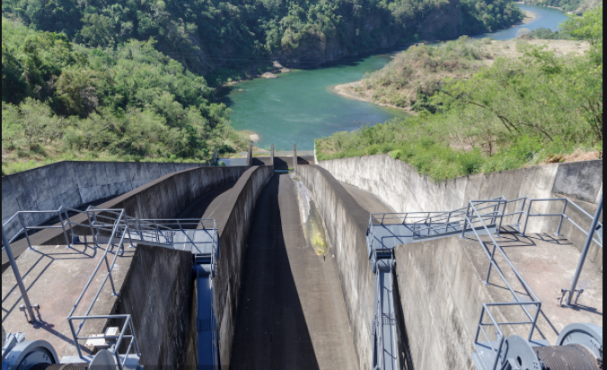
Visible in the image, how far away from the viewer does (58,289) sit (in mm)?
6621

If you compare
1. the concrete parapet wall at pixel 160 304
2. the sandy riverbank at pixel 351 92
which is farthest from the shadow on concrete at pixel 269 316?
the sandy riverbank at pixel 351 92

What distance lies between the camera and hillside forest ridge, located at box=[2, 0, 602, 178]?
1528 cm

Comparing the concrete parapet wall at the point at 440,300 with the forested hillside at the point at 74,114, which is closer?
the concrete parapet wall at the point at 440,300

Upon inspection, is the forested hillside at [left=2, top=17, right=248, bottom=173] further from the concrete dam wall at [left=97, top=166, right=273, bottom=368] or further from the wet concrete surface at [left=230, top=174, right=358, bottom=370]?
the wet concrete surface at [left=230, top=174, right=358, bottom=370]

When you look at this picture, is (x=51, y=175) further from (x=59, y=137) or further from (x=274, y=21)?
(x=274, y=21)

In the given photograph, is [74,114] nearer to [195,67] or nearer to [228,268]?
[228,268]

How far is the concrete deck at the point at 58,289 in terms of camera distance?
5832 millimetres

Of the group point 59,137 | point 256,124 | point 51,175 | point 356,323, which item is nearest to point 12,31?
point 59,137

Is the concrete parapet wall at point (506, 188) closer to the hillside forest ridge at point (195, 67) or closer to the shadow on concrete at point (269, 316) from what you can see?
the hillside forest ridge at point (195, 67)

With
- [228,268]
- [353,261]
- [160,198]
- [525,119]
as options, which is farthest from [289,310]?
[525,119]

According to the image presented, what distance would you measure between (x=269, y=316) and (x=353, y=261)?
13.8ft

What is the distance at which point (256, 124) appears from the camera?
60.5 meters

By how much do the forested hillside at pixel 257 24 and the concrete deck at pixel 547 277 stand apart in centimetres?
7473

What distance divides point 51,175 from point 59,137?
26.0ft
